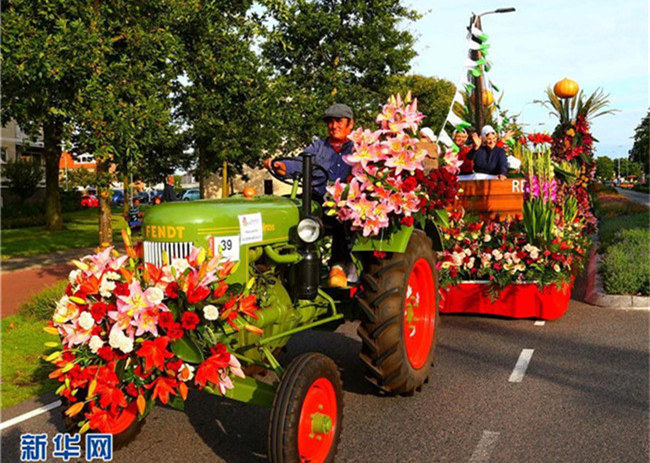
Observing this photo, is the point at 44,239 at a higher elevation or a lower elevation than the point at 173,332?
lower

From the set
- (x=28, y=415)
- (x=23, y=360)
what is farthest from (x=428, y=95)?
(x=28, y=415)

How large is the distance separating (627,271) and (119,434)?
6791 millimetres

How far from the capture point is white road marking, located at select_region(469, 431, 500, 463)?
3.67m

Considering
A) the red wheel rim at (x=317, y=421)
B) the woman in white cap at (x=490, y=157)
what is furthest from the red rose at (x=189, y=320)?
the woman in white cap at (x=490, y=157)

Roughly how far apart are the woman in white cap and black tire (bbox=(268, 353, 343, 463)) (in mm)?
5436

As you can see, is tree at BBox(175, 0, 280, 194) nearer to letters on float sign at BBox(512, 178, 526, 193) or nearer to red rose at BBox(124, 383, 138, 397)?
letters on float sign at BBox(512, 178, 526, 193)

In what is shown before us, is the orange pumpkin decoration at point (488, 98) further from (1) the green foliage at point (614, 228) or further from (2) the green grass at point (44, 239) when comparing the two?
(2) the green grass at point (44, 239)

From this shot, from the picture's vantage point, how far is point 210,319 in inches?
122

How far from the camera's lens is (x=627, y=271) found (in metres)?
8.18

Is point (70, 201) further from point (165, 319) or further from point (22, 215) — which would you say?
point (165, 319)

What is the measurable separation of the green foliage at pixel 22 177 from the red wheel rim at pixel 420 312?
91.3ft

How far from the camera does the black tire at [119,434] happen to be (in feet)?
11.6

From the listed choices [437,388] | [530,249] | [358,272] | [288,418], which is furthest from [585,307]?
[288,418]

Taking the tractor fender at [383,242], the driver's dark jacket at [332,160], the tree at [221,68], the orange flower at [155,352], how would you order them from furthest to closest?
1. the tree at [221,68]
2. the driver's dark jacket at [332,160]
3. the tractor fender at [383,242]
4. the orange flower at [155,352]
